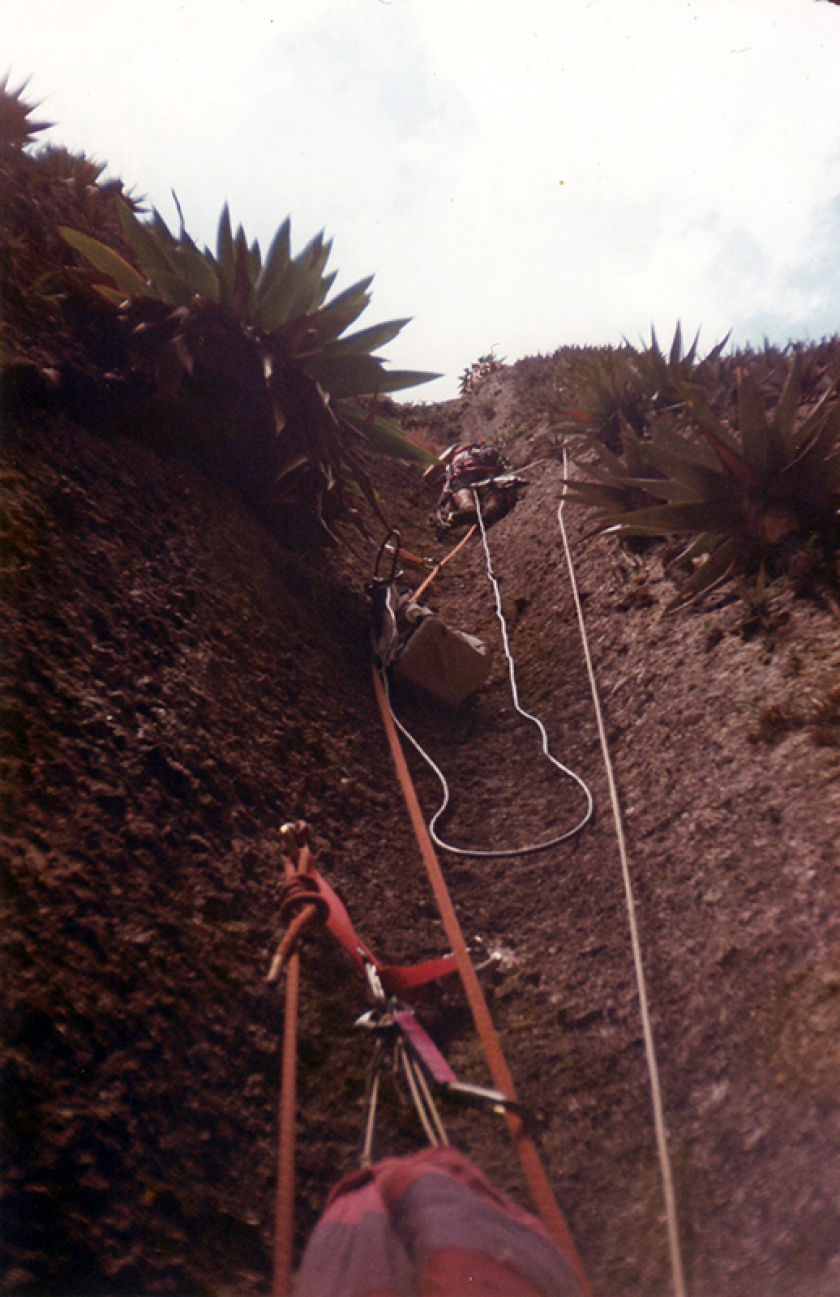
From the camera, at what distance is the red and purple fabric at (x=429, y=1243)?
2.35 feet

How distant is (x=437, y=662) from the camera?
2424 millimetres

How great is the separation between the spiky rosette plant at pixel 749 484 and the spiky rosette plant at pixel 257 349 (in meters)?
1.25

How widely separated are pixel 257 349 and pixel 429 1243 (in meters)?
2.67

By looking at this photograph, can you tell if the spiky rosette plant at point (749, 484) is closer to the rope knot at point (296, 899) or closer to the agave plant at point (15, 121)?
the rope knot at point (296, 899)

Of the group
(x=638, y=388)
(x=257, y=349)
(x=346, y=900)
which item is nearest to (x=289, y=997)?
(x=346, y=900)

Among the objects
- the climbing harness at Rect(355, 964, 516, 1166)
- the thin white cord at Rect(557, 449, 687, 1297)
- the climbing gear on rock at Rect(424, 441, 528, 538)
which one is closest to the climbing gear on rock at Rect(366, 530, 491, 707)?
the thin white cord at Rect(557, 449, 687, 1297)

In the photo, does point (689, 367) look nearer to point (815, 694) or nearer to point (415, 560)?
point (415, 560)

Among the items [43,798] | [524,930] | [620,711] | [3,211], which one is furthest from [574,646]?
[3,211]

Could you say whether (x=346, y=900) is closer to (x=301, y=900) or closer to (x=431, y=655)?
(x=301, y=900)

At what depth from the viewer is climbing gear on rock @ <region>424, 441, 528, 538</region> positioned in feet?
13.9

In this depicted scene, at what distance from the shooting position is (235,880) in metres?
1.46

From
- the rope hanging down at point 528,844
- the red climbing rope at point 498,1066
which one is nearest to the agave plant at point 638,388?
the rope hanging down at point 528,844

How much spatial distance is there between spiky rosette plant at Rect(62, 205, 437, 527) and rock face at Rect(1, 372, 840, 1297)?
365mm

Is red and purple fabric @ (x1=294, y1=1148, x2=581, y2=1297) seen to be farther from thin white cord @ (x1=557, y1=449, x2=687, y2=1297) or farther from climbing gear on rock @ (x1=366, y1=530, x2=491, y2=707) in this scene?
climbing gear on rock @ (x1=366, y1=530, x2=491, y2=707)
